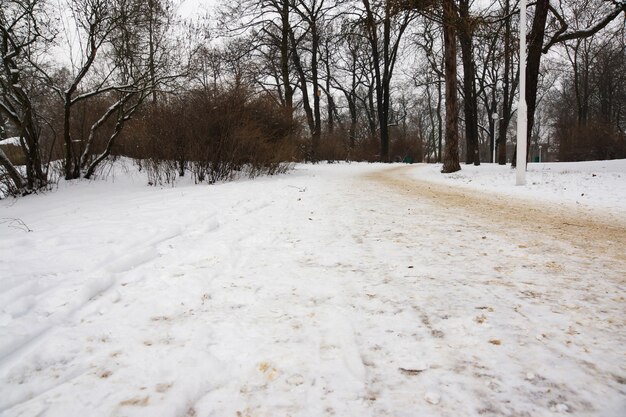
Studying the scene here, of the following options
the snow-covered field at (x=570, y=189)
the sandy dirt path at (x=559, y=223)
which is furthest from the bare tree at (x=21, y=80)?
the snow-covered field at (x=570, y=189)

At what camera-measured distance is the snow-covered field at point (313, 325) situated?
1314 mm

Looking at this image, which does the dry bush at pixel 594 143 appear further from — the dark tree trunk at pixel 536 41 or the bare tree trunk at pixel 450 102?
the dark tree trunk at pixel 536 41

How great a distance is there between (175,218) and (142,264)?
173 cm

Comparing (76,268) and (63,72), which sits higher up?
Result: (63,72)

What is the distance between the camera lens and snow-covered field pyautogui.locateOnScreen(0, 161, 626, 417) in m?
1.31

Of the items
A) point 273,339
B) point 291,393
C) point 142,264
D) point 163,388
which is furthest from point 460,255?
point 142,264

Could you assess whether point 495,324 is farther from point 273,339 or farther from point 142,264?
point 142,264

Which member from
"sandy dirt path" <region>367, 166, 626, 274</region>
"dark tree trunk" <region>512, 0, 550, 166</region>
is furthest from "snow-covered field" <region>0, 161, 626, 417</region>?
"dark tree trunk" <region>512, 0, 550, 166</region>

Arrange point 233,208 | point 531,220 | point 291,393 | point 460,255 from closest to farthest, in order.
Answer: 1. point 291,393
2. point 460,255
3. point 531,220
4. point 233,208

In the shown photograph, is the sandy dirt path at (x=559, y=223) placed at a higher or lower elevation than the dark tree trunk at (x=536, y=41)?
lower

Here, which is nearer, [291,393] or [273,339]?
[291,393]

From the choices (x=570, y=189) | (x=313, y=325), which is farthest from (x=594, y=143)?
(x=313, y=325)

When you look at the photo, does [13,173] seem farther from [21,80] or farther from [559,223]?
[559,223]

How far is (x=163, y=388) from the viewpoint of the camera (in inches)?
54.8
